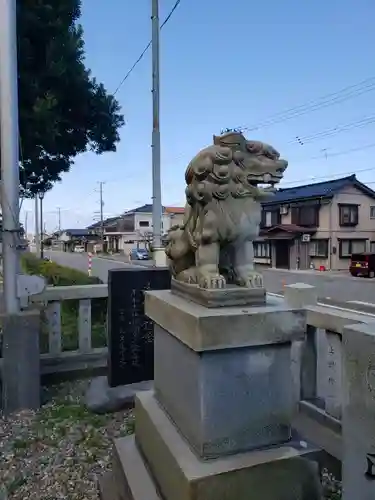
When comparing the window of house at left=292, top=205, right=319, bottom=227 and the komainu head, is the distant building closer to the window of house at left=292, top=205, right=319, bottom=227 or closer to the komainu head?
the window of house at left=292, top=205, right=319, bottom=227

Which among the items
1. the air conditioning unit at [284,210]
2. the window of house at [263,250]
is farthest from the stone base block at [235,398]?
the air conditioning unit at [284,210]

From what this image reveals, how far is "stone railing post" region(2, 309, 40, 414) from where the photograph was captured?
3553mm

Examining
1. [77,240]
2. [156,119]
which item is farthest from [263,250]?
[77,240]

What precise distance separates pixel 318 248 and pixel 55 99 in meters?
21.2

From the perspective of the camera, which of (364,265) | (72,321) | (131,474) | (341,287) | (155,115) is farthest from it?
(364,265)

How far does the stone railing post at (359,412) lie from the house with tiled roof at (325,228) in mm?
22661

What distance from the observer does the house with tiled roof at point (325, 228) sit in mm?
23219

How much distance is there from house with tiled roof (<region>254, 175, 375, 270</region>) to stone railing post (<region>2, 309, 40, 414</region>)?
21158mm

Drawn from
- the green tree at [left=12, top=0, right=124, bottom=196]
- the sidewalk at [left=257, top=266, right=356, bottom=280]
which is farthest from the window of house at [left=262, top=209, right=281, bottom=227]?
the green tree at [left=12, top=0, right=124, bottom=196]

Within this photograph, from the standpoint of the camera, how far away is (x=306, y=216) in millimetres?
24438

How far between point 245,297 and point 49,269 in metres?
9.56

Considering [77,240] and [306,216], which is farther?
[77,240]

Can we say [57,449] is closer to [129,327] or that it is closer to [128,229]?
[129,327]

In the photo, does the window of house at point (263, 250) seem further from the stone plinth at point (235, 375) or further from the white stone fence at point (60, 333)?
the stone plinth at point (235, 375)
